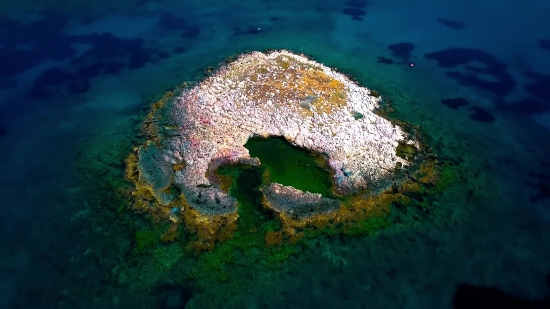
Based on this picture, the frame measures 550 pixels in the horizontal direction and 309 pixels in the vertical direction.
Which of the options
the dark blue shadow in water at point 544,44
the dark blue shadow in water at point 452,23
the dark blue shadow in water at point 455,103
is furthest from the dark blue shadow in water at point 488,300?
the dark blue shadow in water at point 452,23

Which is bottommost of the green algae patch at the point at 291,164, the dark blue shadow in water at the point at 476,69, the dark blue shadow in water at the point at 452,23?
the green algae patch at the point at 291,164

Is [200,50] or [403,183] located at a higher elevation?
[200,50]

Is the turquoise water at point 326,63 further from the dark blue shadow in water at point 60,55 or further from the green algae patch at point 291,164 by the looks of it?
the green algae patch at point 291,164

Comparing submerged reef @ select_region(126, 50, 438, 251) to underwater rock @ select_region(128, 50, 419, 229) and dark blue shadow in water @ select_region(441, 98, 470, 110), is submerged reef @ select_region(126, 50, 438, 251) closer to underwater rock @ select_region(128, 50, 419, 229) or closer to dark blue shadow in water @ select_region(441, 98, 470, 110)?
underwater rock @ select_region(128, 50, 419, 229)

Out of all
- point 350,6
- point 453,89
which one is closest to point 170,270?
point 453,89

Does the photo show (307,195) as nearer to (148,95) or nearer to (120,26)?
(148,95)

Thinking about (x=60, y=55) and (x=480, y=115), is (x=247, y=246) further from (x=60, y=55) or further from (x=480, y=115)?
(x=60, y=55)

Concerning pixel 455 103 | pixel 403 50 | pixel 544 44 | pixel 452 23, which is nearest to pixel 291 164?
pixel 455 103
